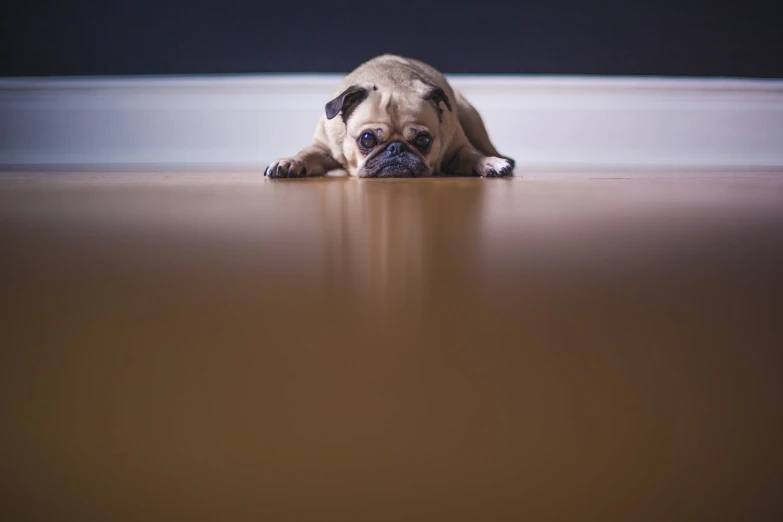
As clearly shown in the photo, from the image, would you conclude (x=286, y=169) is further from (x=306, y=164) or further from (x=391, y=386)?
(x=391, y=386)

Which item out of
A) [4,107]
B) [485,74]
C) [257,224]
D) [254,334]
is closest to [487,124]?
[485,74]

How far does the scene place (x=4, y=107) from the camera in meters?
3.22

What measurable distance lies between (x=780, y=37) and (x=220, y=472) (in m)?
3.96

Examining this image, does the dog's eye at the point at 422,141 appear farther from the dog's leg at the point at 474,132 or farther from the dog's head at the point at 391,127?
the dog's leg at the point at 474,132

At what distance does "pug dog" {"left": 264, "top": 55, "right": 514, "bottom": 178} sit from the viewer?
6.95ft

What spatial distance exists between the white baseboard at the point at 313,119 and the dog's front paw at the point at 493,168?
3.87ft

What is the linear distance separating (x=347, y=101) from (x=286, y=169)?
0.40 metres

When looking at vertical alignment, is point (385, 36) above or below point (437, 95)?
above

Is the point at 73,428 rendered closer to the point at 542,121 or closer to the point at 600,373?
the point at 600,373

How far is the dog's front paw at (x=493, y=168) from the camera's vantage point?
2072 millimetres

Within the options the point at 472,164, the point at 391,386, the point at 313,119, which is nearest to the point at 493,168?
the point at 472,164

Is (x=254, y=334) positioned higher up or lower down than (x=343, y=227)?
lower down

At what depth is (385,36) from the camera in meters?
3.32

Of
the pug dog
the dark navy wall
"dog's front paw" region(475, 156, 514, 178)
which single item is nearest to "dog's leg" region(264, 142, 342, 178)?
the pug dog
